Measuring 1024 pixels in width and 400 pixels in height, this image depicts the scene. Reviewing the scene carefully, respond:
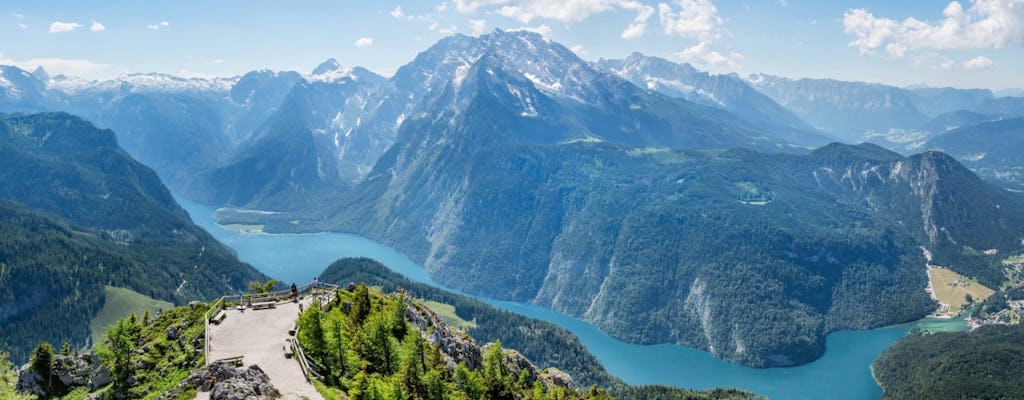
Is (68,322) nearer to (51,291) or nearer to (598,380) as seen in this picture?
(51,291)

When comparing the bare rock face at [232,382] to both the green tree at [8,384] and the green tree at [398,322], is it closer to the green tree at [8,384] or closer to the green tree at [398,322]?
the green tree at [8,384]

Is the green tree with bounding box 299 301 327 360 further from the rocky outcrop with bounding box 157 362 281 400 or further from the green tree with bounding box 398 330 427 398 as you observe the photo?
the green tree with bounding box 398 330 427 398

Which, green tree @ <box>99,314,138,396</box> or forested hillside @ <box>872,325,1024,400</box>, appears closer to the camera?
green tree @ <box>99,314,138,396</box>

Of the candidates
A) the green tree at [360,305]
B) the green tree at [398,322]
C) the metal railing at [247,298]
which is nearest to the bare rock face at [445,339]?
the green tree at [398,322]

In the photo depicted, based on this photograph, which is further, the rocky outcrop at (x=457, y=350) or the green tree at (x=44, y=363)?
the rocky outcrop at (x=457, y=350)

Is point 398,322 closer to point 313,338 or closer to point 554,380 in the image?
point 313,338

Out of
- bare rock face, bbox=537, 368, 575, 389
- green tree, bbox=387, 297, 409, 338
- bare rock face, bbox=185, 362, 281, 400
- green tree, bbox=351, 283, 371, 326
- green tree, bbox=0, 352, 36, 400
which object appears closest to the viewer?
bare rock face, bbox=185, 362, 281, 400

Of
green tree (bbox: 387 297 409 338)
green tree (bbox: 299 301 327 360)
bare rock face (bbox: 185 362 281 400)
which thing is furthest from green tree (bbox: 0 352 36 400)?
green tree (bbox: 387 297 409 338)

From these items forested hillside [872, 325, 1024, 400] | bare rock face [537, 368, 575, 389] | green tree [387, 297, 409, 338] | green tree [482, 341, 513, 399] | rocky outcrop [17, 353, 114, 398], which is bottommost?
forested hillside [872, 325, 1024, 400]
